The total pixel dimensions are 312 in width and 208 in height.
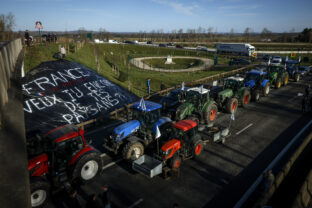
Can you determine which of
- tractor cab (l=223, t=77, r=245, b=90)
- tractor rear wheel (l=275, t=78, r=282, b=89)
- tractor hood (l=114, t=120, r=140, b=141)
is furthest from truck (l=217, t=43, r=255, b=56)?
tractor hood (l=114, t=120, r=140, b=141)

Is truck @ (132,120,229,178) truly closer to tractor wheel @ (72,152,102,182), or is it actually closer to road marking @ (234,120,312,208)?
tractor wheel @ (72,152,102,182)

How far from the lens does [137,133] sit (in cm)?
1069

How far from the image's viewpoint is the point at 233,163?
10.1 meters

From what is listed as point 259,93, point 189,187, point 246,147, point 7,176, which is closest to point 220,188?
point 189,187

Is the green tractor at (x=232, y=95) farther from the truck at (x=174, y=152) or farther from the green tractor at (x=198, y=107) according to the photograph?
the truck at (x=174, y=152)

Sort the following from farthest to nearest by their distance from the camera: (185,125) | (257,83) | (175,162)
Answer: (257,83) < (185,125) < (175,162)

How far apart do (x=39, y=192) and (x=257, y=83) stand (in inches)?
744

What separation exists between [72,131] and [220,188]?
6386 mm

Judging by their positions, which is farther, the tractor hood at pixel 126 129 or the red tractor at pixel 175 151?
the tractor hood at pixel 126 129

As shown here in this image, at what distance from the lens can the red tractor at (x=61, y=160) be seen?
7383mm

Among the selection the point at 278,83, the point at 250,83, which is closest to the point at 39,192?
the point at 250,83

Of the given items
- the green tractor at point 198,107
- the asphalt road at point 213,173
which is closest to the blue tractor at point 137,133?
the asphalt road at point 213,173

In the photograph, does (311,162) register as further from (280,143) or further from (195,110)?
(195,110)

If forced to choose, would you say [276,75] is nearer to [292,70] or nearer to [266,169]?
[292,70]
